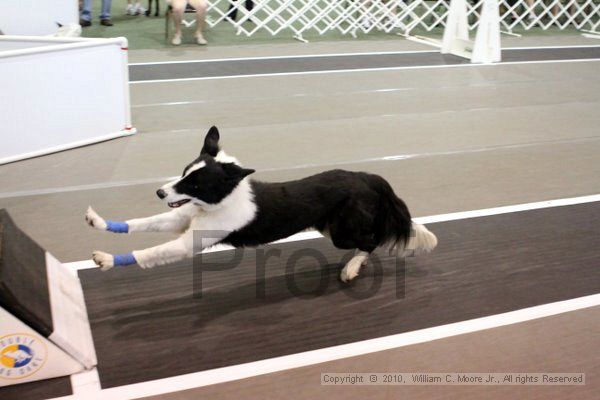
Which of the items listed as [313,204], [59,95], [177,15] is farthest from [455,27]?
[313,204]

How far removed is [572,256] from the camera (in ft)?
12.2

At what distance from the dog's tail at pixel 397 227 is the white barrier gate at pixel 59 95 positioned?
10.4ft

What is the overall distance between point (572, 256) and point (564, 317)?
766 millimetres

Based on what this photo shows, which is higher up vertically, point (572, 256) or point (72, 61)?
point (72, 61)

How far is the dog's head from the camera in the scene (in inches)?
104

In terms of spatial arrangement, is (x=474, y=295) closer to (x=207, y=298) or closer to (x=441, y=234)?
(x=441, y=234)

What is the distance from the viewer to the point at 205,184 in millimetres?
2660

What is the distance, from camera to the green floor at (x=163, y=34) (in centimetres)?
975

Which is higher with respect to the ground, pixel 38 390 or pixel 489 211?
pixel 489 211

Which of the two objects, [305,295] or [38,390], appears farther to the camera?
[305,295]

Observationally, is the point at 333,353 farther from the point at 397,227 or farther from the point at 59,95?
the point at 59,95

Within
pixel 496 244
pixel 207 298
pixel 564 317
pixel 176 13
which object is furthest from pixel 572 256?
pixel 176 13

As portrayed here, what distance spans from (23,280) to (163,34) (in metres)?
8.50

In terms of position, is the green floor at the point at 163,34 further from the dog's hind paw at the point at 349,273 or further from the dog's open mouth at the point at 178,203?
the dog's open mouth at the point at 178,203
